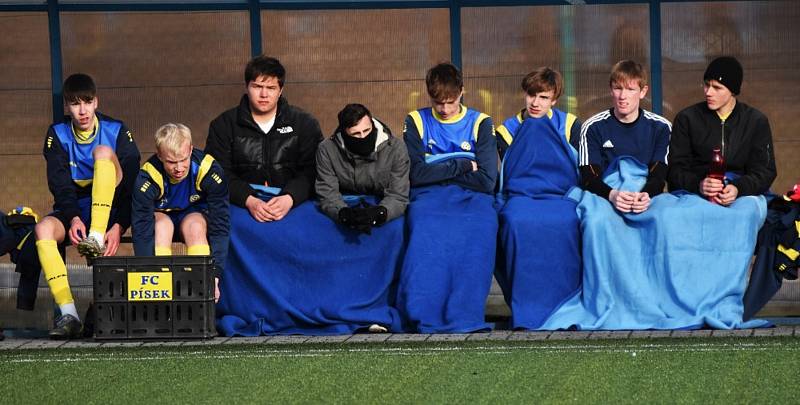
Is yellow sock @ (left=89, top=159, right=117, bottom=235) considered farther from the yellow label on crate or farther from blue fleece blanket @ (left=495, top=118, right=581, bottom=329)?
blue fleece blanket @ (left=495, top=118, right=581, bottom=329)

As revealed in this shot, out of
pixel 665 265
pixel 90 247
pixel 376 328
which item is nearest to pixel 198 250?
pixel 90 247

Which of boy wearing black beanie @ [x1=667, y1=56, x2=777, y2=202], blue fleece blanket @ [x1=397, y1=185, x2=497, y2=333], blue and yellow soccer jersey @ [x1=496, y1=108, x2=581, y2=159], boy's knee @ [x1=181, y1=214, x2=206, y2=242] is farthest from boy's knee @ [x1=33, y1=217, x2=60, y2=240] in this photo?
boy wearing black beanie @ [x1=667, y1=56, x2=777, y2=202]

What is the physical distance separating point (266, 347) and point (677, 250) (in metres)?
2.29

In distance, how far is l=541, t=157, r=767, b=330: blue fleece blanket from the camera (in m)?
7.85

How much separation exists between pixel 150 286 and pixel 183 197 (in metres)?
0.59

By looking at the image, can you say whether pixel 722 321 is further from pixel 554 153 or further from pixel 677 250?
pixel 554 153

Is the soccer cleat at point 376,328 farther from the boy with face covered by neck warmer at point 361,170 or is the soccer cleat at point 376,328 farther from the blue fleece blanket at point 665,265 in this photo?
the blue fleece blanket at point 665,265

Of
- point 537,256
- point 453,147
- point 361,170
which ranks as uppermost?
point 453,147

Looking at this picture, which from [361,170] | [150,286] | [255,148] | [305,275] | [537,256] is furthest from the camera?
[255,148]

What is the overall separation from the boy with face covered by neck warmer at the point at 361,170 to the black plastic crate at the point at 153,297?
857mm

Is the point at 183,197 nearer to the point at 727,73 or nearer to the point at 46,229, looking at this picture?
the point at 46,229

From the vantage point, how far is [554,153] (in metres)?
8.38

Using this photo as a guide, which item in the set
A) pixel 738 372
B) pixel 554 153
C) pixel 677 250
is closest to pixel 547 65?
pixel 554 153

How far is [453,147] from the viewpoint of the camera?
8.35 metres
